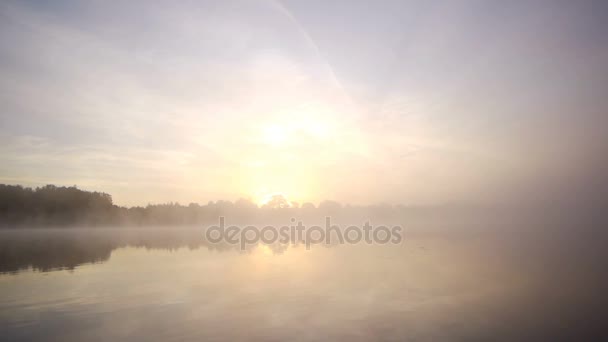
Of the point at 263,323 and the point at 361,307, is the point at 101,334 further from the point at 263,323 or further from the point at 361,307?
the point at 361,307

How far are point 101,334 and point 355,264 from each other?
2182 centimetres

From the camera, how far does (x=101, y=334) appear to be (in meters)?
12.3

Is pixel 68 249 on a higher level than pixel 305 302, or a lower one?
lower

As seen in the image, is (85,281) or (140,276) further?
(140,276)

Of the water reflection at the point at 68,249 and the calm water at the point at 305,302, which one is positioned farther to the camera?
the water reflection at the point at 68,249

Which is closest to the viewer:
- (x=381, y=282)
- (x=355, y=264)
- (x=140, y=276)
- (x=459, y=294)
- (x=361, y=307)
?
(x=361, y=307)

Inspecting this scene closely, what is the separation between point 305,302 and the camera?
16844mm

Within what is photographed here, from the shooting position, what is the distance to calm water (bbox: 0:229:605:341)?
40.9ft

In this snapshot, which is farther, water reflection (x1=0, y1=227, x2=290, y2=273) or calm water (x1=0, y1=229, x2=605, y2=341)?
water reflection (x1=0, y1=227, x2=290, y2=273)

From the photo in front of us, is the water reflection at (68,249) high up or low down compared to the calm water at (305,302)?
down

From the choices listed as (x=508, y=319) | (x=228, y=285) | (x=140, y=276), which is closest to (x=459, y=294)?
(x=508, y=319)

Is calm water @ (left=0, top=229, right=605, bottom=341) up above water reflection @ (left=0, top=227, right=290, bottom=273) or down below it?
above

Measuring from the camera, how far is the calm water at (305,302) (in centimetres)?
1245

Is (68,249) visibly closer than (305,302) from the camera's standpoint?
No
